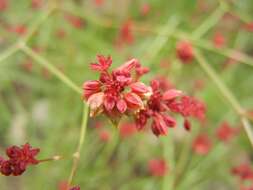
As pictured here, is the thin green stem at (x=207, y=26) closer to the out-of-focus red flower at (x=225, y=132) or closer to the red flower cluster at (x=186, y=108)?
the out-of-focus red flower at (x=225, y=132)

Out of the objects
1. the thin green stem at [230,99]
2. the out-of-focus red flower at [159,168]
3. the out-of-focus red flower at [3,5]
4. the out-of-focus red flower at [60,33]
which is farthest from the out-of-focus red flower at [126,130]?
the out-of-focus red flower at [3,5]

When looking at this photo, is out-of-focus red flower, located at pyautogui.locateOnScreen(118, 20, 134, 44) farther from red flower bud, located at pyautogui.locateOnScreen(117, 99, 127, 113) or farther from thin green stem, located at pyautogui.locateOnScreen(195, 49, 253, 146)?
red flower bud, located at pyautogui.locateOnScreen(117, 99, 127, 113)

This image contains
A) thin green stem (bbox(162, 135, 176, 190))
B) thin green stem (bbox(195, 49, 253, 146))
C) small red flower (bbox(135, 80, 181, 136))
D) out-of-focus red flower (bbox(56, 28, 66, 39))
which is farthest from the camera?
out-of-focus red flower (bbox(56, 28, 66, 39))

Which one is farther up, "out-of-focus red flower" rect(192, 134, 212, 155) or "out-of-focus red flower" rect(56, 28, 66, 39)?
"out-of-focus red flower" rect(56, 28, 66, 39)

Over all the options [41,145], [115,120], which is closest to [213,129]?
→ [41,145]

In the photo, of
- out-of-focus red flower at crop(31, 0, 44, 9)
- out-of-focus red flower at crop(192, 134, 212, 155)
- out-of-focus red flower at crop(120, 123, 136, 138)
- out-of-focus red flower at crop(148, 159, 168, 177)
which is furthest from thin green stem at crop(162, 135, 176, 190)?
out-of-focus red flower at crop(31, 0, 44, 9)

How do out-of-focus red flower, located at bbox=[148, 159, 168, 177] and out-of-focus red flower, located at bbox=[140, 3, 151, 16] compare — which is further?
out-of-focus red flower, located at bbox=[140, 3, 151, 16]

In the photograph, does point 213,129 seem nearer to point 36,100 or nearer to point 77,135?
point 77,135

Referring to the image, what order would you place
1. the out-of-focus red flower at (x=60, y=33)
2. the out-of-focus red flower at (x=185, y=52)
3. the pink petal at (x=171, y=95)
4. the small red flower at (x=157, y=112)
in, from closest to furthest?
the small red flower at (x=157, y=112) < the pink petal at (x=171, y=95) < the out-of-focus red flower at (x=185, y=52) < the out-of-focus red flower at (x=60, y=33)
